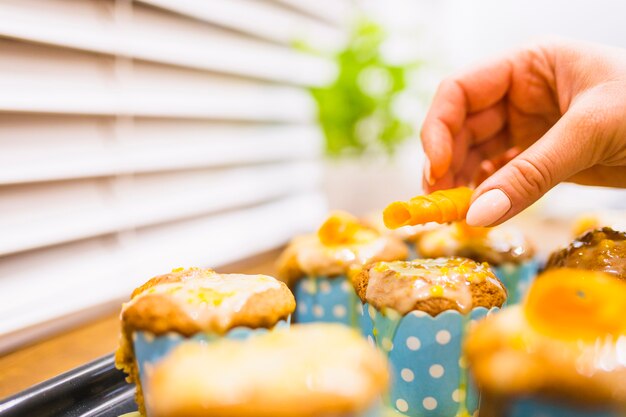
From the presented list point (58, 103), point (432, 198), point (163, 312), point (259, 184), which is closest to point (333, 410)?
point (163, 312)


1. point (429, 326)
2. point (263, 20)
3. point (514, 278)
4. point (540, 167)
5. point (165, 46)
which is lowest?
point (514, 278)

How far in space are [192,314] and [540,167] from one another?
0.72 meters

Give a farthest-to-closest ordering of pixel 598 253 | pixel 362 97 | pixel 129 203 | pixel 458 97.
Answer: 1. pixel 362 97
2. pixel 129 203
3. pixel 458 97
4. pixel 598 253

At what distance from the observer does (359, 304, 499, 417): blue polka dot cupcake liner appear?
3.40ft

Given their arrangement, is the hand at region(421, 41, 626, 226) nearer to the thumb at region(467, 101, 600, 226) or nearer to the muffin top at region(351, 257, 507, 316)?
the thumb at region(467, 101, 600, 226)

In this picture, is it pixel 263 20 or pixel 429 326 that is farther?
pixel 263 20

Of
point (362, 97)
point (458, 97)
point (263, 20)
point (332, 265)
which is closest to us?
point (332, 265)

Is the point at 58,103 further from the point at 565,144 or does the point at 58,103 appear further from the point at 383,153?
the point at 383,153

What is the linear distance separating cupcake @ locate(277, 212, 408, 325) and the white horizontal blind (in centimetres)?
52

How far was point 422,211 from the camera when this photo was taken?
1.19 meters

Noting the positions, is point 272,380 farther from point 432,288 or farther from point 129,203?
point 129,203

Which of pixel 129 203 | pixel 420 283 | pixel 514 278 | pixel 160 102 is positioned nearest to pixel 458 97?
pixel 514 278

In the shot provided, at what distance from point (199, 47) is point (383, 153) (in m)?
1.21

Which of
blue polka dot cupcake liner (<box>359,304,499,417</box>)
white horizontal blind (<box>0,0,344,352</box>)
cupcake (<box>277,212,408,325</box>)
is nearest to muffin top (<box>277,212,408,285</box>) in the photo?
cupcake (<box>277,212,408,325</box>)
